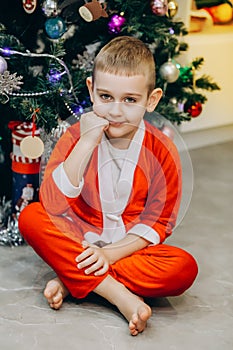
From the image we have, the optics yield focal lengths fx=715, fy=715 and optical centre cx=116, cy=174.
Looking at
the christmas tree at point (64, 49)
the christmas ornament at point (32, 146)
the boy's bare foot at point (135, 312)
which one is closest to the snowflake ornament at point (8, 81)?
the christmas tree at point (64, 49)

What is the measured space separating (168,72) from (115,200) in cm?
Result: 59

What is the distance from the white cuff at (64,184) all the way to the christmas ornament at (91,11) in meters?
0.45

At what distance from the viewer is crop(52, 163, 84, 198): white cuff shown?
1.64 meters

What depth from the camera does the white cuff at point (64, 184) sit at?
1.64 meters

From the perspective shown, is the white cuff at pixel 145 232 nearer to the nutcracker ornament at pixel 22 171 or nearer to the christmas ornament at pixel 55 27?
the nutcracker ornament at pixel 22 171

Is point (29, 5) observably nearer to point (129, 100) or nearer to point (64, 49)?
point (64, 49)

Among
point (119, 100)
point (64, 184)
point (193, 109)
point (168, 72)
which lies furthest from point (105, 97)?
point (193, 109)

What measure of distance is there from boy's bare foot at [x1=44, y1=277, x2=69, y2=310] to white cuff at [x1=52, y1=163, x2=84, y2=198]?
21cm

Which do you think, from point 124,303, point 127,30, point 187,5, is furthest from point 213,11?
point 124,303

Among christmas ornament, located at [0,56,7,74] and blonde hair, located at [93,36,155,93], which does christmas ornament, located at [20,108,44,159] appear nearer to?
christmas ornament, located at [0,56,7,74]

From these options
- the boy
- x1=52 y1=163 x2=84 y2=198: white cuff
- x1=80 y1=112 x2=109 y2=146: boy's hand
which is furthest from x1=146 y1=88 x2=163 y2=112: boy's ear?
x1=52 y1=163 x2=84 y2=198: white cuff

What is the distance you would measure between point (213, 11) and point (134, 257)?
1.63 m

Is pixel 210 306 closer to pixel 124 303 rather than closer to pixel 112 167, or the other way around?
pixel 124 303

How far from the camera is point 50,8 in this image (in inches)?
75.0
